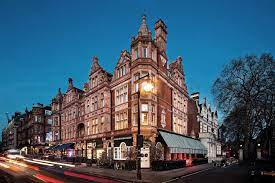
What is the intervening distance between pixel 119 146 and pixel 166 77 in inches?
472

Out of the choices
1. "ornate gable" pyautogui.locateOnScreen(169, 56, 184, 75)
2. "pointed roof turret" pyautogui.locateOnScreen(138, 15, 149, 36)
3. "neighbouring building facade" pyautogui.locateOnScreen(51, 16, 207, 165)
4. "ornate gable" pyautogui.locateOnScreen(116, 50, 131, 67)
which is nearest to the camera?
"neighbouring building facade" pyautogui.locateOnScreen(51, 16, 207, 165)

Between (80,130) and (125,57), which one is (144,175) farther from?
(80,130)

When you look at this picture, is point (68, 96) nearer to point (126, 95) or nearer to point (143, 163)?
point (126, 95)

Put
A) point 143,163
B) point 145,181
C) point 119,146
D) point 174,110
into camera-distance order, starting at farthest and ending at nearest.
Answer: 1. point 174,110
2. point 119,146
3. point 143,163
4. point 145,181

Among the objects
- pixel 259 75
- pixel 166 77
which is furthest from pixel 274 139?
pixel 166 77

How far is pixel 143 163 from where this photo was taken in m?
32.3

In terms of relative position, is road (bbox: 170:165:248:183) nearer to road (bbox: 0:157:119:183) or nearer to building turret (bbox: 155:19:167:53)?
road (bbox: 0:157:119:183)

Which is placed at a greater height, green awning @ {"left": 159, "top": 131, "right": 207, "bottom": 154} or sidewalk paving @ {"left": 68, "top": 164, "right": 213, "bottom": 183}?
green awning @ {"left": 159, "top": 131, "right": 207, "bottom": 154}

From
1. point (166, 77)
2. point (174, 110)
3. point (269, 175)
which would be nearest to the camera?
point (269, 175)

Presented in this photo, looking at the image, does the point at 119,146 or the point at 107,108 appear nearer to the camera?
the point at 119,146

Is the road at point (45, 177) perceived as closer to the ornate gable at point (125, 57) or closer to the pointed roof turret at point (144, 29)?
the ornate gable at point (125, 57)

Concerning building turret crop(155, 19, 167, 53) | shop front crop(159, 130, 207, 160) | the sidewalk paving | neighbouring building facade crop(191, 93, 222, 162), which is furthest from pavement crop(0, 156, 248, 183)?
neighbouring building facade crop(191, 93, 222, 162)

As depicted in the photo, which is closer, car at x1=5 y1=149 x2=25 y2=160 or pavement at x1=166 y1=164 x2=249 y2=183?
pavement at x1=166 y1=164 x2=249 y2=183

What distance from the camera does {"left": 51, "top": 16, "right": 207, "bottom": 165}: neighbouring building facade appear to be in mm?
34125
